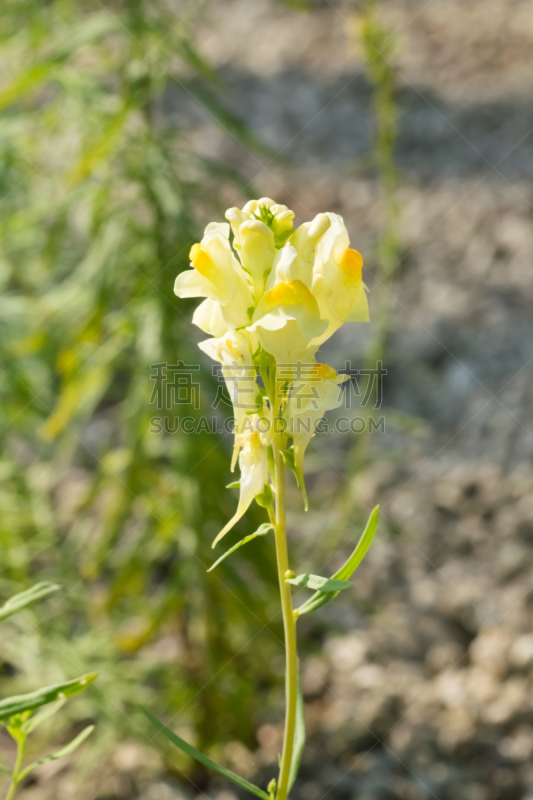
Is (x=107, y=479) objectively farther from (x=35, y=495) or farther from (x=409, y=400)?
(x=409, y=400)

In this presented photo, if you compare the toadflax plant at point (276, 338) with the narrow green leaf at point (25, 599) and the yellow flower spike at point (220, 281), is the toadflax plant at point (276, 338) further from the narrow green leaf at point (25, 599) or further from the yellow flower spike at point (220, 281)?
the narrow green leaf at point (25, 599)

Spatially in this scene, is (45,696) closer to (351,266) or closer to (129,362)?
(351,266)

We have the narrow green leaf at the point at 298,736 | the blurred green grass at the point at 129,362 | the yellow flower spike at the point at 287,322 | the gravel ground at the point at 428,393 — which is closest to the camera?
the yellow flower spike at the point at 287,322

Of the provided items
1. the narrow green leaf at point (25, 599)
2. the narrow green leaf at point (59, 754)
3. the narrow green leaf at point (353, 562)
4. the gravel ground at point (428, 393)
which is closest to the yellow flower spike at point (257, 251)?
the narrow green leaf at point (353, 562)

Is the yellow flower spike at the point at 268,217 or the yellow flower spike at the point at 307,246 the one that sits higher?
the yellow flower spike at the point at 268,217

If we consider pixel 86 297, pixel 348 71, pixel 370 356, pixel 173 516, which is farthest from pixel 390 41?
pixel 348 71

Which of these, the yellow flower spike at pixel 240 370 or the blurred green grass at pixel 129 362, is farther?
the blurred green grass at pixel 129 362

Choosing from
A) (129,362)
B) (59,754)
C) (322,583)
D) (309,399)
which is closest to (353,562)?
(322,583)
